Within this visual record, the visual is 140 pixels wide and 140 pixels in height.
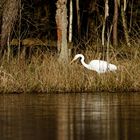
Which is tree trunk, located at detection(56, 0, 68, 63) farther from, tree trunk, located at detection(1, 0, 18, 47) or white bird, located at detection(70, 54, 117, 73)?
white bird, located at detection(70, 54, 117, 73)

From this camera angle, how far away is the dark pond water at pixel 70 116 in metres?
12.8

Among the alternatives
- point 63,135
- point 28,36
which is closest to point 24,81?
point 63,135

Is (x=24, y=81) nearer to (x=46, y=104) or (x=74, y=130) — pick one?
(x=46, y=104)

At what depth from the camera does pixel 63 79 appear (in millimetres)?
23781

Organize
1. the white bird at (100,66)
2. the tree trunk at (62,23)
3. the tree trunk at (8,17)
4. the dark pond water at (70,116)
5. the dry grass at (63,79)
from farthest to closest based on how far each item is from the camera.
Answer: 1. the tree trunk at (62,23)
2. the tree trunk at (8,17)
3. the white bird at (100,66)
4. the dry grass at (63,79)
5. the dark pond water at (70,116)

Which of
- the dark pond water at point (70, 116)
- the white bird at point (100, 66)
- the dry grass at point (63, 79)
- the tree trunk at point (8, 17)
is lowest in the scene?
the dark pond water at point (70, 116)

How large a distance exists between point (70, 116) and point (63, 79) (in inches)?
306

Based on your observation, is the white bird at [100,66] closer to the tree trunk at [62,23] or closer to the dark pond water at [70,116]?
the dark pond water at [70,116]

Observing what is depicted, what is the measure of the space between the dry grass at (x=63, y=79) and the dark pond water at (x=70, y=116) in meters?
1.14

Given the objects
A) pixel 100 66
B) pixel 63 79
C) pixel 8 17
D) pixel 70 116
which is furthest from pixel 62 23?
pixel 70 116

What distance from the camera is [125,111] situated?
1702 cm

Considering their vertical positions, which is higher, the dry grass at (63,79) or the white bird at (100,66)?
the white bird at (100,66)

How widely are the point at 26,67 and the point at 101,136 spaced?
12.8m

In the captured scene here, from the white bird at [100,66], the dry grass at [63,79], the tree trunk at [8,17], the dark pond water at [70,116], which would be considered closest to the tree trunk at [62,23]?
the tree trunk at [8,17]
